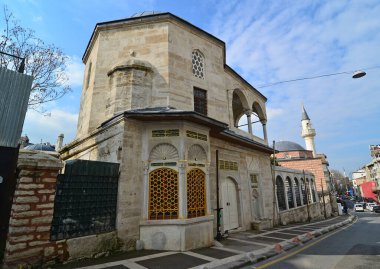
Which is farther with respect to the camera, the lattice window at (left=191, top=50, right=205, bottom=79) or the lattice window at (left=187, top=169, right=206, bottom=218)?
the lattice window at (left=191, top=50, right=205, bottom=79)

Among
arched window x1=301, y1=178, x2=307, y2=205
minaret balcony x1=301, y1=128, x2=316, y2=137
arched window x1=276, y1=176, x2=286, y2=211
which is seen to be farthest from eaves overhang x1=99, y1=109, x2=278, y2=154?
minaret balcony x1=301, y1=128, x2=316, y2=137

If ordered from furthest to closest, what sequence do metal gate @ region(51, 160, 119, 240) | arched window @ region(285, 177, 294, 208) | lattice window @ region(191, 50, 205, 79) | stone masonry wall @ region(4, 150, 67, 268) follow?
arched window @ region(285, 177, 294, 208) → lattice window @ region(191, 50, 205, 79) → metal gate @ region(51, 160, 119, 240) → stone masonry wall @ region(4, 150, 67, 268)

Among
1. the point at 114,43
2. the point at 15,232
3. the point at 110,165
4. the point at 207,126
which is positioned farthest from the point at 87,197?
the point at 114,43

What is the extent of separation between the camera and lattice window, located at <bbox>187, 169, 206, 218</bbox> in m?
7.18

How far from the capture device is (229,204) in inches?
406

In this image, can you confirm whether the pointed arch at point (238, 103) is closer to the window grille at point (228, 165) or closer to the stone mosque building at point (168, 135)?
the stone mosque building at point (168, 135)

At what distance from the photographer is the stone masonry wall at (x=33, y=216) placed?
4.43m

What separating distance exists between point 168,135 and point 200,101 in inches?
157

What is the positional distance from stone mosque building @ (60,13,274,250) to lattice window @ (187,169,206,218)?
3cm

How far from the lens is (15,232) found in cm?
443

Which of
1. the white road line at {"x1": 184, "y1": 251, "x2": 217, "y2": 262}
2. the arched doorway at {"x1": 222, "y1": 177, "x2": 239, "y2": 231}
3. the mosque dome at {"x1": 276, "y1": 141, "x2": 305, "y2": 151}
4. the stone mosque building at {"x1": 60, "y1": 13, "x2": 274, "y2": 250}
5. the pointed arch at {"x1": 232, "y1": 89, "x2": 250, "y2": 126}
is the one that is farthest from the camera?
the mosque dome at {"x1": 276, "y1": 141, "x2": 305, "y2": 151}

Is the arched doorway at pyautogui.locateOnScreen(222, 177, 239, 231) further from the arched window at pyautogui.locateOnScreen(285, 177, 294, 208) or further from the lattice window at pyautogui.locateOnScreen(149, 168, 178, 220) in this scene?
the arched window at pyautogui.locateOnScreen(285, 177, 294, 208)

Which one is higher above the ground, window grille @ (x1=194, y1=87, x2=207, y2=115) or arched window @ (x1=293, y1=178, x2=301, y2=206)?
window grille @ (x1=194, y1=87, x2=207, y2=115)

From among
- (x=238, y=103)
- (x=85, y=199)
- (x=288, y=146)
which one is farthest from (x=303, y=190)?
(x=288, y=146)
